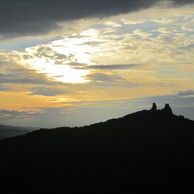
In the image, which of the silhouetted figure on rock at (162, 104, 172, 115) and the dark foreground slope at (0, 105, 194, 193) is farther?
the silhouetted figure on rock at (162, 104, 172, 115)

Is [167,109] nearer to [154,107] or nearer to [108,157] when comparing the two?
[154,107]

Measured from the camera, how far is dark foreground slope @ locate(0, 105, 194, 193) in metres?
62.3

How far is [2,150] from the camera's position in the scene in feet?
277

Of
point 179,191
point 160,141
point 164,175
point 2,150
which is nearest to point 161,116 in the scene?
point 160,141

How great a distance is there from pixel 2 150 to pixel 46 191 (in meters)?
29.9

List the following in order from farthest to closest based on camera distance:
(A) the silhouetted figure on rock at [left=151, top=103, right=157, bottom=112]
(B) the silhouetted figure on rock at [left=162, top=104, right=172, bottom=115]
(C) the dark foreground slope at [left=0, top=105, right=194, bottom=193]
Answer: (A) the silhouetted figure on rock at [left=151, top=103, right=157, bottom=112] < (B) the silhouetted figure on rock at [left=162, top=104, right=172, bottom=115] < (C) the dark foreground slope at [left=0, top=105, right=194, bottom=193]

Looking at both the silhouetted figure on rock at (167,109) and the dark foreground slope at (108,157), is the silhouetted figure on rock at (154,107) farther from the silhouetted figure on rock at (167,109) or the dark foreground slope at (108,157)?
the silhouetted figure on rock at (167,109)

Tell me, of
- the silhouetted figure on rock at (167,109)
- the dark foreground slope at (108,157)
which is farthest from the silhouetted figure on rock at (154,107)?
the silhouetted figure on rock at (167,109)

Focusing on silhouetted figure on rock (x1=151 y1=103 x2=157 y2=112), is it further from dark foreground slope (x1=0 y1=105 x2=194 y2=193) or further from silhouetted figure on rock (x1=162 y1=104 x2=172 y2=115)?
silhouetted figure on rock (x1=162 y1=104 x2=172 y2=115)

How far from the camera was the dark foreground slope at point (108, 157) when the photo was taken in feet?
204

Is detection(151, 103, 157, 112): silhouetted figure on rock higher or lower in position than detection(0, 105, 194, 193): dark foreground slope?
higher

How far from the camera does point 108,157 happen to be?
74.4 meters

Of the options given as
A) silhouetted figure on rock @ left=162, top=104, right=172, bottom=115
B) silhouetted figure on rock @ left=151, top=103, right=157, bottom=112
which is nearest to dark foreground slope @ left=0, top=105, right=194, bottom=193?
silhouetted figure on rock @ left=162, top=104, right=172, bottom=115

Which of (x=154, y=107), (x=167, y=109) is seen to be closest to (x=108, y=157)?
(x=154, y=107)
